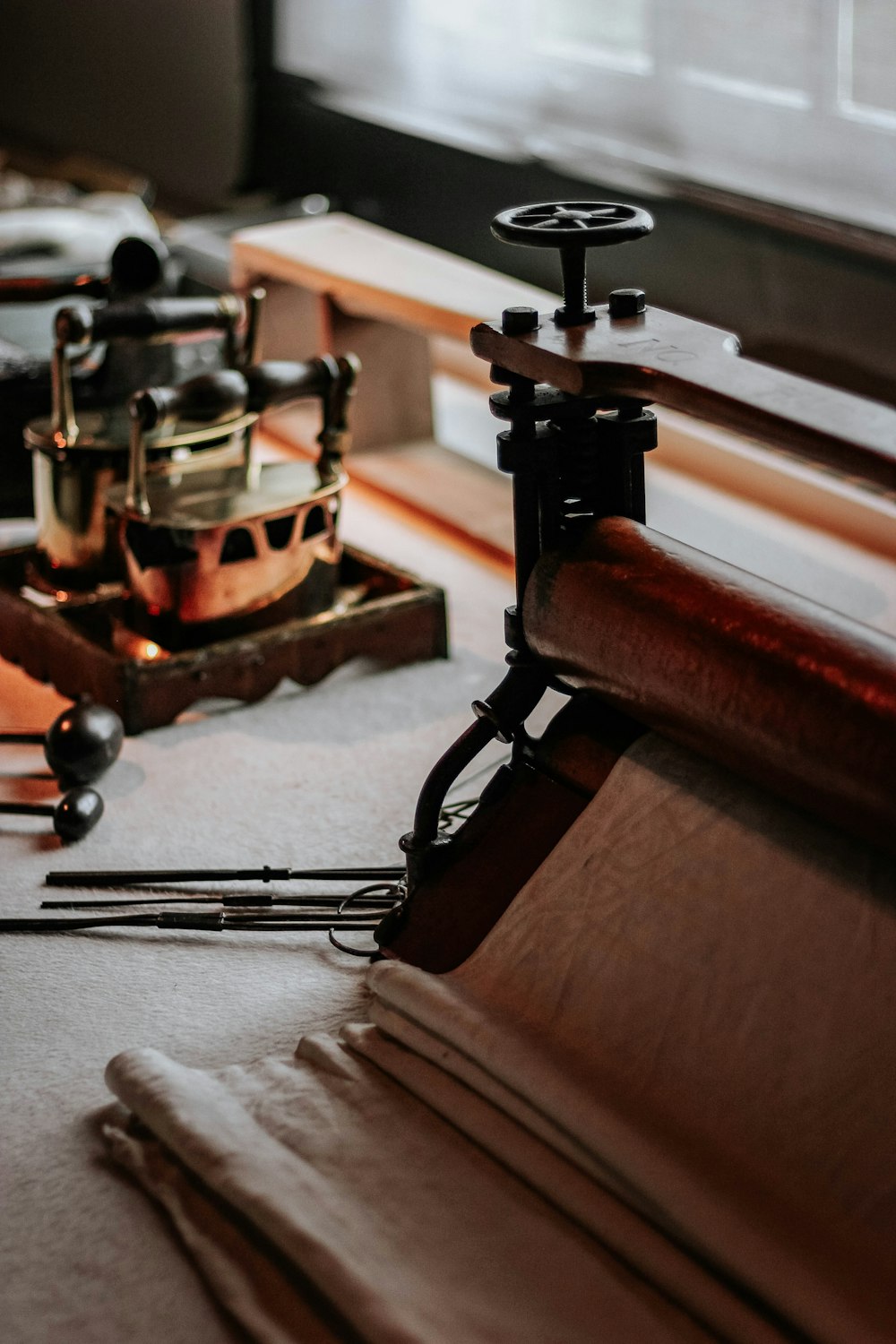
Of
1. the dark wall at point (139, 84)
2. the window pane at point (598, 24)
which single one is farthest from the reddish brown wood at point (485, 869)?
the dark wall at point (139, 84)

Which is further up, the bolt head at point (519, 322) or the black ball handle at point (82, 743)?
the bolt head at point (519, 322)

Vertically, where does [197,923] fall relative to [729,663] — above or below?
below

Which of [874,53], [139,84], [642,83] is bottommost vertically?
[139,84]

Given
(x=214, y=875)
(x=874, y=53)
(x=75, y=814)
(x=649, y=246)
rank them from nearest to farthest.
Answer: (x=214, y=875) < (x=75, y=814) < (x=874, y=53) < (x=649, y=246)

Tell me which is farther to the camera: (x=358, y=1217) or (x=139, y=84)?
(x=139, y=84)

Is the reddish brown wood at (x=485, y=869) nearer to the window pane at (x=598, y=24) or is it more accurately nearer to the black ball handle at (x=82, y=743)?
the black ball handle at (x=82, y=743)

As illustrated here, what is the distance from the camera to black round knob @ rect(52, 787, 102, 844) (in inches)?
88.2

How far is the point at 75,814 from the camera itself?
224 cm

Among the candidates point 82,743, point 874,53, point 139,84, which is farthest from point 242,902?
point 139,84

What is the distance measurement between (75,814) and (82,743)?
0.14 m

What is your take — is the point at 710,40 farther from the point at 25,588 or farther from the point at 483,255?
the point at 25,588

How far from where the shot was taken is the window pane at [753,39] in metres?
3.80

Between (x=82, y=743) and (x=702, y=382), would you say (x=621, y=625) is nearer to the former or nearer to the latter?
(x=702, y=382)

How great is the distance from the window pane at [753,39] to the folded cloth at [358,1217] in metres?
3.03
